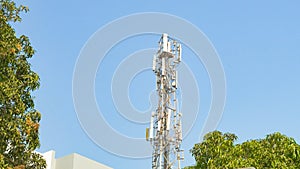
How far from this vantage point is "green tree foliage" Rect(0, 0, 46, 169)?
7.66 m

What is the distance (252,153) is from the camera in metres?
13.8

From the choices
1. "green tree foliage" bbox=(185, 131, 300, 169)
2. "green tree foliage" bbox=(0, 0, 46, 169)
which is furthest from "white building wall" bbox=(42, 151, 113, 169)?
"green tree foliage" bbox=(0, 0, 46, 169)

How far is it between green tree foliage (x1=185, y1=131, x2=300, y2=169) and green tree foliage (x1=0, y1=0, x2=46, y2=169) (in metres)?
6.93

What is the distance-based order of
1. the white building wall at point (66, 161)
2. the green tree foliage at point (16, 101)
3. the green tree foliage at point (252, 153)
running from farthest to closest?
the white building wall at point (66, 161), the green tree foliage at point (252, 153), the green tree foliage at point (16, 101)

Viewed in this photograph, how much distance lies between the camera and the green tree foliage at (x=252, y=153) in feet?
43.5

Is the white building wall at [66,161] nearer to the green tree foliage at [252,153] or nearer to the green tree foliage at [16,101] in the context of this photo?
the green tree foliage at [252,153]

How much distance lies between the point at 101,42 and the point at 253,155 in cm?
583

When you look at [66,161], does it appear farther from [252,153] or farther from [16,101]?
[16,101]

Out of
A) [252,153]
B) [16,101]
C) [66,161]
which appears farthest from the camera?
[66,161]

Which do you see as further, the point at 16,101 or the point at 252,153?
the point at 252,153

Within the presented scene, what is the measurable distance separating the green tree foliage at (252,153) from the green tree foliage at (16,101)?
22.7ft

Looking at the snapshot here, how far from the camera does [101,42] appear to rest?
11.7 m

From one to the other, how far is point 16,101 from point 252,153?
8.28 metres

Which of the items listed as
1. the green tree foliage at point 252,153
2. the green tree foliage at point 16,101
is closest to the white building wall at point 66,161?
the green tree foliage at point 252,153
